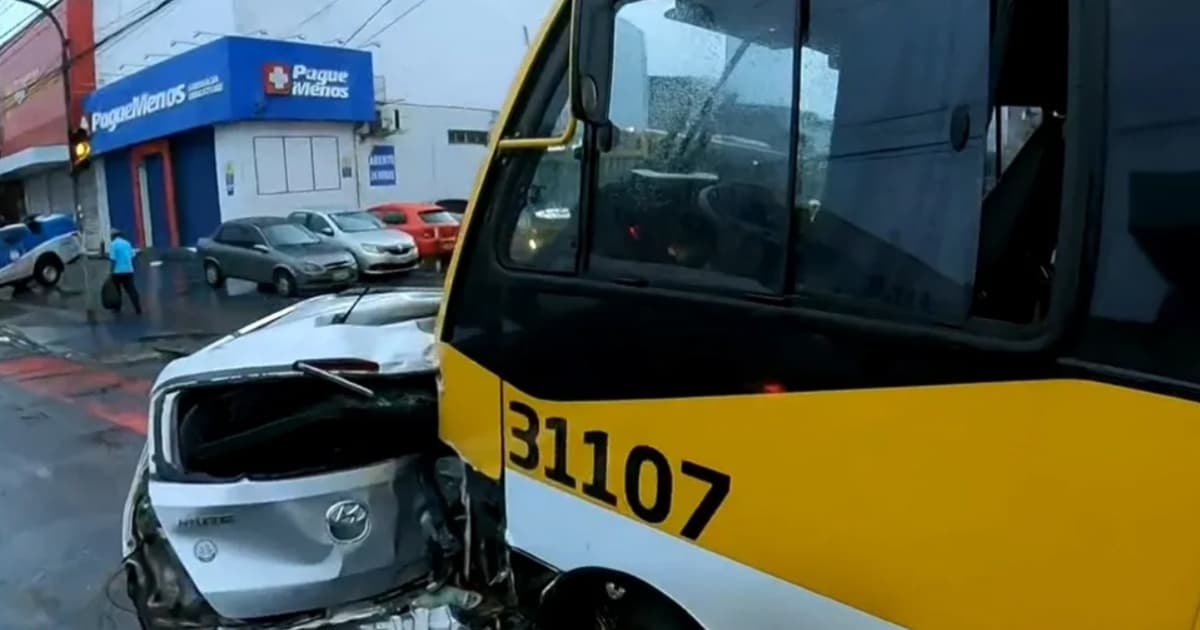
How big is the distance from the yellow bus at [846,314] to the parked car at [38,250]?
923 inches

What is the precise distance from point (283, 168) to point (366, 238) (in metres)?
8.20

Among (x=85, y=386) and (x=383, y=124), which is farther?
(x=383, y=124)

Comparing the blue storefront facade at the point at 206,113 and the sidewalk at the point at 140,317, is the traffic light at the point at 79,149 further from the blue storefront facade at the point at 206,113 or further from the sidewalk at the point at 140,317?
the blue storefront facade at the point at 206,113

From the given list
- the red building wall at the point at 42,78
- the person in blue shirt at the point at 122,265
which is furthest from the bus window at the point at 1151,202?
the red building wall at the point at 42,78

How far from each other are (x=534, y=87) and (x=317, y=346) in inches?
54.1

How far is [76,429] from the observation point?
9.08 m

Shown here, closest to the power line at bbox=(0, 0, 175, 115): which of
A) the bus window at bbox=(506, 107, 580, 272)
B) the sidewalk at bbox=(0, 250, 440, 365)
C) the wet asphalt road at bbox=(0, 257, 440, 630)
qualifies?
the sidewalk at bbox=(0, 250, 440, 365)

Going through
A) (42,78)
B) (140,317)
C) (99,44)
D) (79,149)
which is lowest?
(140,317)

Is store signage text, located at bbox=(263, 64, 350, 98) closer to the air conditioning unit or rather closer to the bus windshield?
the air conditioning unit

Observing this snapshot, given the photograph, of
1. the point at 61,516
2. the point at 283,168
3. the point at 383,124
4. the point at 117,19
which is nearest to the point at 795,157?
the point at 61,516

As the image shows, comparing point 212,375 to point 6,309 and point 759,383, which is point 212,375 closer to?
point 759,383

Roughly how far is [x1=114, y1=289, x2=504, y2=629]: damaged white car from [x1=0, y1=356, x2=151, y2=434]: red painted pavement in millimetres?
6323

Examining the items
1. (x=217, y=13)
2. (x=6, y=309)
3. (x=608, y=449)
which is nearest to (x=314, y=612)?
(x=608, y=449)

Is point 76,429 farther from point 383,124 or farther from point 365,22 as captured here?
point 365,22
